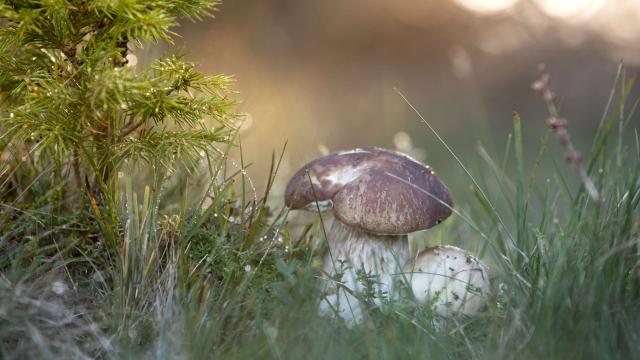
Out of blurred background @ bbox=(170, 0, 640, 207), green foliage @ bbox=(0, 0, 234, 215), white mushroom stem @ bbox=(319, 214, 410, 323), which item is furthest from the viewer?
blurred background @ bbox=(170, 0, 640, 207)

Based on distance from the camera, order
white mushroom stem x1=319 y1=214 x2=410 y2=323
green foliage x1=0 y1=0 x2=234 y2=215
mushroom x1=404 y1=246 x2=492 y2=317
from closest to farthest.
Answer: green foliage x1=0 y1=0 x2=234 y2=215, mushroom x1=404 y1=246 x2=492 y2=317, white mushroom stem x1=319 y1=214 x2=410 y2=323

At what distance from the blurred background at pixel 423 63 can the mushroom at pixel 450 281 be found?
11.7 ft

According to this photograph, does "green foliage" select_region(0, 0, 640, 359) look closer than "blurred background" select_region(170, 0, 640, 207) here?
Yes

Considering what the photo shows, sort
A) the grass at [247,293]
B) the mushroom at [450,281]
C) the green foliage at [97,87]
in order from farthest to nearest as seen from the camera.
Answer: the mushroom at [450,281] → the green foliage at [97,87] → the grass at [247,293]

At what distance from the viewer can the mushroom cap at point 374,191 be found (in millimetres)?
2248

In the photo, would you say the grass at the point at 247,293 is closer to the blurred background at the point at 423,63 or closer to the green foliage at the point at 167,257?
the green foliage at the point at 167,257

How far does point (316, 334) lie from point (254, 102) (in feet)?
8.95

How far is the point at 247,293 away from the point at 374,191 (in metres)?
0.55

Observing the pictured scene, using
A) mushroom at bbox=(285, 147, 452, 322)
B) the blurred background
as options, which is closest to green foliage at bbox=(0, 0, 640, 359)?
mushroom at bbox=(285, 147, 452, 322)

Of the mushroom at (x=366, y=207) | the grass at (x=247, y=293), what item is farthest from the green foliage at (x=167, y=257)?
the mushroom at (x=366, y=207)

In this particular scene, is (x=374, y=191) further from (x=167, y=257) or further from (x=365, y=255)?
(x=167, y=257)

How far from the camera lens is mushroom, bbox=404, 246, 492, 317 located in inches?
88.1

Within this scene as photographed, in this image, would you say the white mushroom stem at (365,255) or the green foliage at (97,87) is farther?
the white mushroom stem at (365,255)

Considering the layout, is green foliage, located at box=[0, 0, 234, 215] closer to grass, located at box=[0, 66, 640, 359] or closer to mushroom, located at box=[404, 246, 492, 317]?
grass, located at box=[0, 66, 640, 359]
